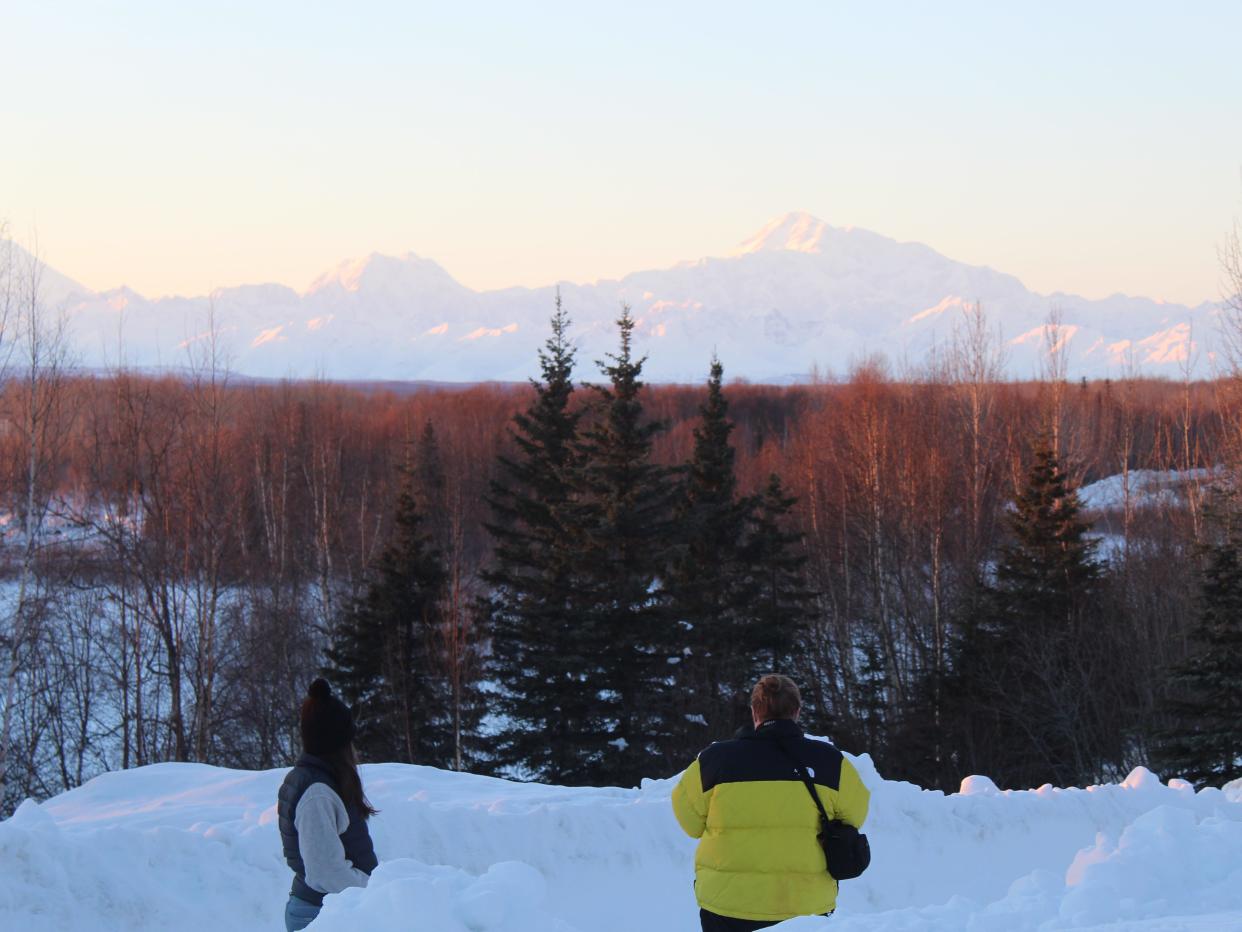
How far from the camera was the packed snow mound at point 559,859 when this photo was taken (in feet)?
15.6

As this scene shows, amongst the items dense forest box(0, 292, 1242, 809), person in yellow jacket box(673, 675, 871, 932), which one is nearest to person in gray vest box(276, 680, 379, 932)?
person in yellow jacket box(673, 675, 871, 932)

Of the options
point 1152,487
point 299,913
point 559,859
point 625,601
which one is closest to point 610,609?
point 625,601

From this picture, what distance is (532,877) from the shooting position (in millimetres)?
4848

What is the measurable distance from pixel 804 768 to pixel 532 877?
1.38m

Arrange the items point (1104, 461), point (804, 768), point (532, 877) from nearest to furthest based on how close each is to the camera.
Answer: point (804, 768)
point (532, 877)
point (1104, 461)

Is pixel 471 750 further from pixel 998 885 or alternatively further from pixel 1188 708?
pixel 998 885

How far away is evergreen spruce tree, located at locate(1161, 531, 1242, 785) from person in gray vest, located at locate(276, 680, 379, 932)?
17.1 m

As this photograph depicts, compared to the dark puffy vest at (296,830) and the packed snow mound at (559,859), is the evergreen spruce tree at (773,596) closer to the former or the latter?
the packed snow mound at (559,859)

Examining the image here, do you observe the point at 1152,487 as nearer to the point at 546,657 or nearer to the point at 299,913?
the point at 546,657

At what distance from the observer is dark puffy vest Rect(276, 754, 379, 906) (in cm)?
452

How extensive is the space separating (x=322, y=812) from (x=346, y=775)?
0.18 metres

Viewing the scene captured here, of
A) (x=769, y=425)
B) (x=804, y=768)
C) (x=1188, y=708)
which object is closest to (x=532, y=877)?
(x=804, y=768)

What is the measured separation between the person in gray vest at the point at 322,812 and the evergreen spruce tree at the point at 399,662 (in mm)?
19420

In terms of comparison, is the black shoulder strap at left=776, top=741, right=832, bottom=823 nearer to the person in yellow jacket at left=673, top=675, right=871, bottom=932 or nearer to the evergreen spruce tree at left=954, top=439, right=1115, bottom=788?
the person in yellow jacket at left=673, top=675, right=871, bottom=932
